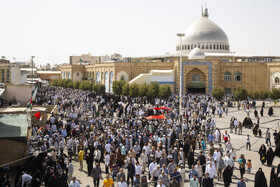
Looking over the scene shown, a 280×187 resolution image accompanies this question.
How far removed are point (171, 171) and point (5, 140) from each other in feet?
18.5

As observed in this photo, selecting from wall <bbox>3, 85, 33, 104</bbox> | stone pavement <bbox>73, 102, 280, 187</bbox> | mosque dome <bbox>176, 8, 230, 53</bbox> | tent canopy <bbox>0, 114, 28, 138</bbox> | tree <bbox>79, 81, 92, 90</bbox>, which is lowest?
stone pavement <bbox>73, 102, 280, 187</bbox>

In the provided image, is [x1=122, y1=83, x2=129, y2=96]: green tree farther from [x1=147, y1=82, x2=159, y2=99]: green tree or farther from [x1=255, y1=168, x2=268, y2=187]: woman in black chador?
[x1=255, y1=168, x2=268, y2=187]: woman in black chador

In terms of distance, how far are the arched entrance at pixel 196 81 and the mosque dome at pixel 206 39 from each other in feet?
30.8

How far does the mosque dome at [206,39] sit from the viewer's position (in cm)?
5022

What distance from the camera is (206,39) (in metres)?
50.3

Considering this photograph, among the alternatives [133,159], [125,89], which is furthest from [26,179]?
[125,89]

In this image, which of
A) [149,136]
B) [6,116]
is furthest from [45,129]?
[149,136]

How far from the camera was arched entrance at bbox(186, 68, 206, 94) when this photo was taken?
135ft

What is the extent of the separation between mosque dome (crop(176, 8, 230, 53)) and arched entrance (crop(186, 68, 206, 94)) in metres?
9.39

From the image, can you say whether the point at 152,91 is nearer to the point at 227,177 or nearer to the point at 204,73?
the point at 204,73

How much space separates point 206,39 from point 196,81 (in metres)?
11.7

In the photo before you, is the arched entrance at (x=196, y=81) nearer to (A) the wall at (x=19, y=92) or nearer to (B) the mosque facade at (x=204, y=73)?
(B) the mosque facade at (x=204, y=73)

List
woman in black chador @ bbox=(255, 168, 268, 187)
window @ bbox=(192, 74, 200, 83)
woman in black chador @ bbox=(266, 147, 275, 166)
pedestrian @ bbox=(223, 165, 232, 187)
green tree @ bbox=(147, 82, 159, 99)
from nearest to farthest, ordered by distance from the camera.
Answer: woman in black chador @ bbox=(255, 168, 268, 187)
pedestrian @ bbox=(223, 165, 232, 187)
woman in black chador @ bbox=(266, 147, 275, 166)
green tree @ bbox=(147, 82, 159, 99)
window @ bbox=(192, 74, 200, 83)

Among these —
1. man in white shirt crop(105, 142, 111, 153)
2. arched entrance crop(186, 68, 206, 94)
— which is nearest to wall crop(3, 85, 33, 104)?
man in white shirt crop(105, 142, 111, 153)
